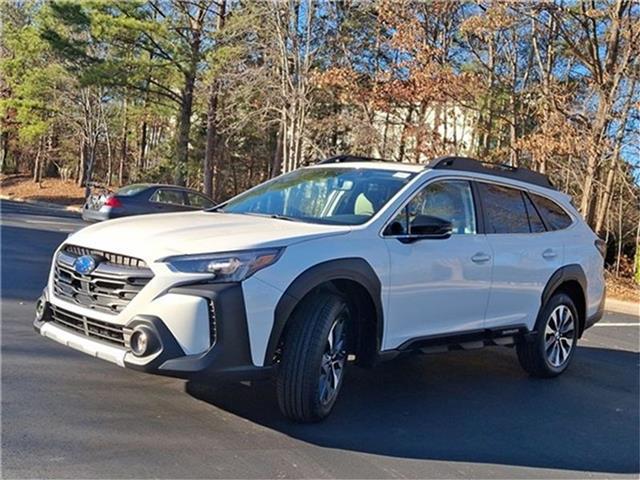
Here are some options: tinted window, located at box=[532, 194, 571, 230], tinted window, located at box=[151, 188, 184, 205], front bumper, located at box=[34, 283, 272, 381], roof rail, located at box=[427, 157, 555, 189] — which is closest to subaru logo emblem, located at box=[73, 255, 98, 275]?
front bumper, located at box=[34, 283, 272, 381]

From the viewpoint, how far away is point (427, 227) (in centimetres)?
475

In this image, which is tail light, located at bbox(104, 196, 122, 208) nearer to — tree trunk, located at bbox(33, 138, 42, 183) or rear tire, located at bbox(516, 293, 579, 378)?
rear tire, located at bbox(516, 293, 579, 378)

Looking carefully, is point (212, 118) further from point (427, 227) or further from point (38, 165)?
point (427, 227)

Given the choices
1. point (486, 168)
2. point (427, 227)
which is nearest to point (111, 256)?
point (427, 227)

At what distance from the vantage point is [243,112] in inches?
987

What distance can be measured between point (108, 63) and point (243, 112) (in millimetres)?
6598

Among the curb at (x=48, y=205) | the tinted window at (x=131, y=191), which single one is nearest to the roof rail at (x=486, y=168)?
the tinted window at (x=131, y=191)

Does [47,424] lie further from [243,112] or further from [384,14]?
[243,112]

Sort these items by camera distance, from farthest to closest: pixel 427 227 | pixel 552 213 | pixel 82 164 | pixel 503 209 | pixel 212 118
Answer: pixel 82 164, pixel 212 118, pixel 552 213, pixel 503 209, pixel 427 227

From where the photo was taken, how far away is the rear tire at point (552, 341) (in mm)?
6012

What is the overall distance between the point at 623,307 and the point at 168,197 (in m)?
10.1

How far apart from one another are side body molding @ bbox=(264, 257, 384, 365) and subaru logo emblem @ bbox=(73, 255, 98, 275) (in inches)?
46.8

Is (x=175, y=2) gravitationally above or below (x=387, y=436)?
above

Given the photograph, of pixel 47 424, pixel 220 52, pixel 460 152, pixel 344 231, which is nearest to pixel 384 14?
pixel 460 152
